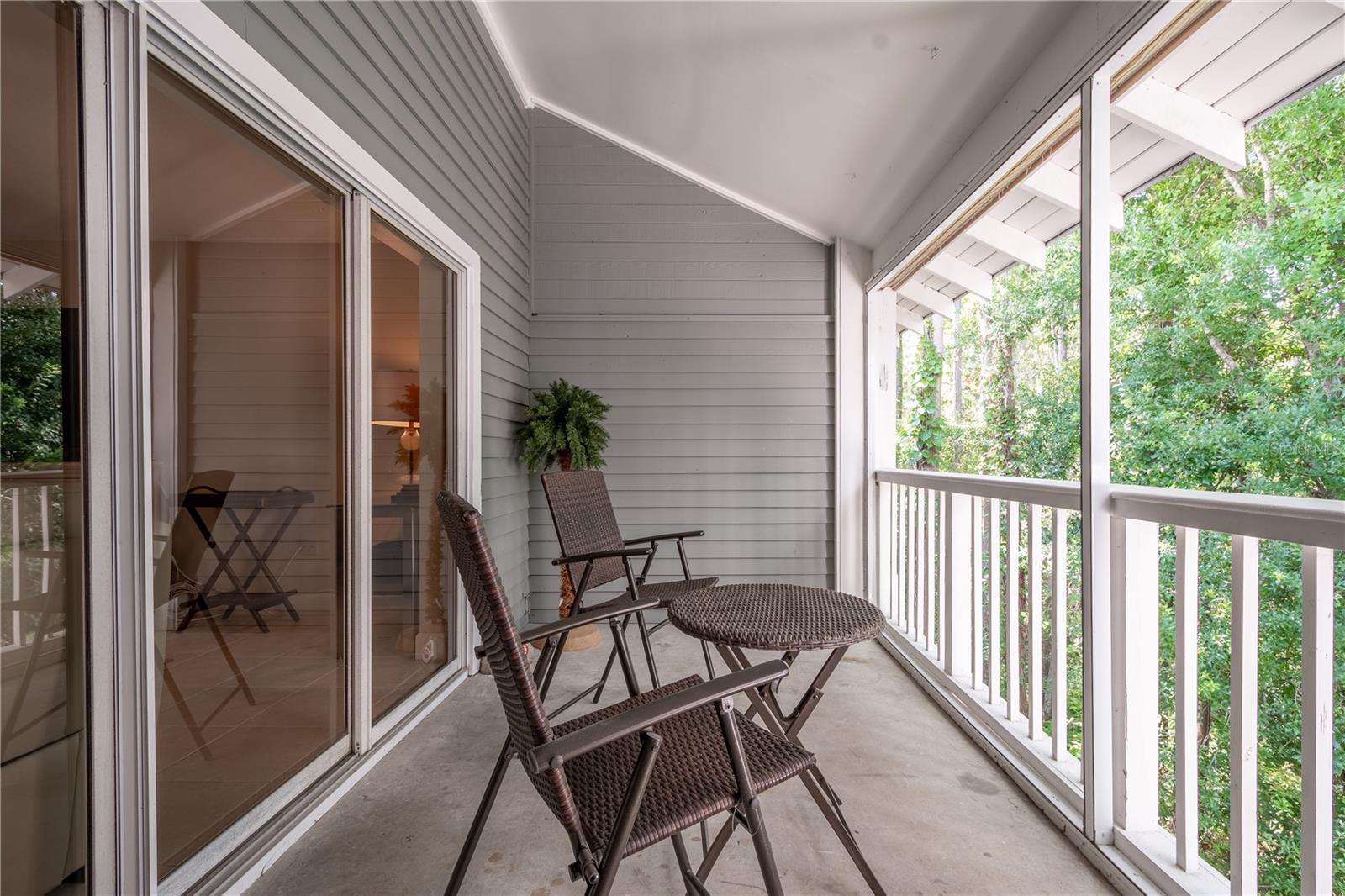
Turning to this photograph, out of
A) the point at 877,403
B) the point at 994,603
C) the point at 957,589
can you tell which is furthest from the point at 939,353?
the point at 994,603

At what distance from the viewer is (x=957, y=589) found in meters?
2.68

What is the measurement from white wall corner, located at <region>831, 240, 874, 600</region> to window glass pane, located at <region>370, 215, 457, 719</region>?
2.51 m

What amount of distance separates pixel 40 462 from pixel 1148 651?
8.66 feet

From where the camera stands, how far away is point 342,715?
1.90 metres

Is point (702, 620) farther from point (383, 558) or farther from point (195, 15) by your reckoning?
point (195, 15)

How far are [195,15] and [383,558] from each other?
1.65 m

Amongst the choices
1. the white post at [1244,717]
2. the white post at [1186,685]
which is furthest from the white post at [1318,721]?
the white post at [1186,685]

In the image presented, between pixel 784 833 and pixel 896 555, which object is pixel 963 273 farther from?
pixel 784 833

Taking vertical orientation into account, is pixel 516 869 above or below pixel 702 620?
below

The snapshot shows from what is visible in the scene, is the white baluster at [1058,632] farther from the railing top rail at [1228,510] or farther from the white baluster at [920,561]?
the white baluster at [920,561]

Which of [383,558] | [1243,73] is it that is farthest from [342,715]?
[1243,73]

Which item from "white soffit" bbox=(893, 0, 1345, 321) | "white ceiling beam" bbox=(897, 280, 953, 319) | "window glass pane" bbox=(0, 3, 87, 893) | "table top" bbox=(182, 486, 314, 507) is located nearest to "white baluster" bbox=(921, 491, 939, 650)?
"white soffit" bbox=(893, 0, 1345, 321)

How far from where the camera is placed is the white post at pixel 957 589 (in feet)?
8.59

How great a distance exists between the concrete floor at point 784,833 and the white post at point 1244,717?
0.34 metres
